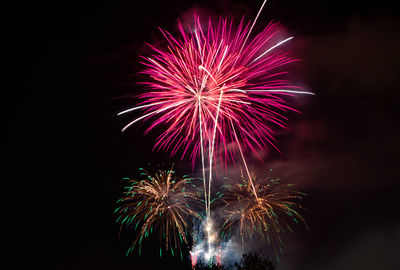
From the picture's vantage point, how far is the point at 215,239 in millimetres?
25109

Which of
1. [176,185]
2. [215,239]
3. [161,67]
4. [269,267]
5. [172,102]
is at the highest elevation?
[161,67]

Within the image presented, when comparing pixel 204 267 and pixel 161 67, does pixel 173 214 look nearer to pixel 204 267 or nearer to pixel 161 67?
pixel 204 267

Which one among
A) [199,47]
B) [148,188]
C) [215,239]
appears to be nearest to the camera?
[199,47]

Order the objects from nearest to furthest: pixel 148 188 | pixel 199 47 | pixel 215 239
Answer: pixel 199 47 < pixel 148 188 < pixel 215 239

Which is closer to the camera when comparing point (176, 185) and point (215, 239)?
point (176, 185)

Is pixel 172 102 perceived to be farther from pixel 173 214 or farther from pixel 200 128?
pixel 173 214

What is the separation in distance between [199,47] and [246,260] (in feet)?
34.9

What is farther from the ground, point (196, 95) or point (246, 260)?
point (196, 95)

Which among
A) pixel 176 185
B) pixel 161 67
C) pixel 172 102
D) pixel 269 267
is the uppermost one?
pixel 161 67

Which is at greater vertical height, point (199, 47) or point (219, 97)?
point (199, 47)

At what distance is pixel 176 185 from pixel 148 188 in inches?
68.6

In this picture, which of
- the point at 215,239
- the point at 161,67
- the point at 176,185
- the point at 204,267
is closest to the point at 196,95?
the point at 161,67

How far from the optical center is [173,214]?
69.4ft

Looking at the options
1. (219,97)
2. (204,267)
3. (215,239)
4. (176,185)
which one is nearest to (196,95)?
(219,97)
